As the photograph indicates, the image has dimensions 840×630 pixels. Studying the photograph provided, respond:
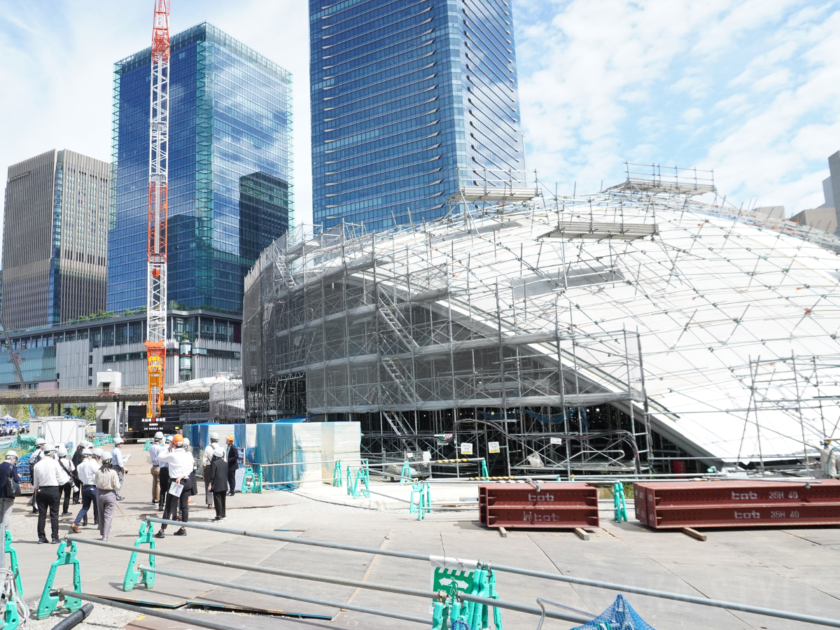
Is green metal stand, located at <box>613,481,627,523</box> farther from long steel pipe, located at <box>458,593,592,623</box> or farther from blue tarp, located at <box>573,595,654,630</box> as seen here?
long steel pipe, located at <box>458,593,592,623</box>

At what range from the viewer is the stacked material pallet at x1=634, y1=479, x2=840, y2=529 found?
12734mm

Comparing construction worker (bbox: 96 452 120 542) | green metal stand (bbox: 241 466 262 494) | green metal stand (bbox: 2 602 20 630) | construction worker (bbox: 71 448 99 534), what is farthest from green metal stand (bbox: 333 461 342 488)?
green metal stand (bbox: 2 602 20 630)

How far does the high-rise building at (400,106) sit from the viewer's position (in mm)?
121000

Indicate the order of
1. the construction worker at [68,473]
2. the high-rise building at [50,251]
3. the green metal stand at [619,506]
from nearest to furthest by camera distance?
the green metal stand at [619,506], the construction worker at [68,473], the high-rise building at [50,251]

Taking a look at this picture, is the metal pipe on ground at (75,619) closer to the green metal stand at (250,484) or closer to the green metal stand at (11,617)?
the green metal stand at (11,617)

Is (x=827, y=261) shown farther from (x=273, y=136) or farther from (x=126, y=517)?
(x=273, y=136)

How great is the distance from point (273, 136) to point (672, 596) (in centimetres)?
16397

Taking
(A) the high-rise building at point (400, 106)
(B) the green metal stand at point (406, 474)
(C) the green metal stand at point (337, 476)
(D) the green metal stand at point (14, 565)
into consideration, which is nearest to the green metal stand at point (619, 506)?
(B) the green metal stand at point (406, 474)

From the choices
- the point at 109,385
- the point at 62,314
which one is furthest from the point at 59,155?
the point at 109,385

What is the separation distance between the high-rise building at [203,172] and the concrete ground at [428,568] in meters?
125

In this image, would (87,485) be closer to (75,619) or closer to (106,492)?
(106,492)

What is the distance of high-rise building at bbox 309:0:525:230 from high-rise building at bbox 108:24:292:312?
66.9 feet

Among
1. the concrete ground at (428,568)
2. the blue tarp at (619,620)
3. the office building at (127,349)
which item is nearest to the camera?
the blue tarp at (619,620)

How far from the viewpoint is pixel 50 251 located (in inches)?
7416
